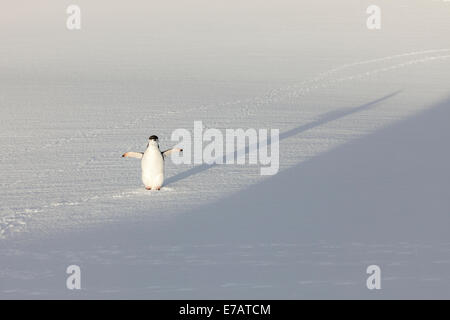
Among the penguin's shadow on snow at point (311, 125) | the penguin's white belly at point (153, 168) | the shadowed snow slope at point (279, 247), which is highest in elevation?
the penguin's shadow on snow at point (311, 125)

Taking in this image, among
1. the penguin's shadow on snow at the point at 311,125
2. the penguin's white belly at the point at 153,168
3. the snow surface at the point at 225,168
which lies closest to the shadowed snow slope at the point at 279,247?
the snow surface at the point at 225,168

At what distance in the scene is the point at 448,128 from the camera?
410 inches

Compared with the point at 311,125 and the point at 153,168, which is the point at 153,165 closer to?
the point at 153,168

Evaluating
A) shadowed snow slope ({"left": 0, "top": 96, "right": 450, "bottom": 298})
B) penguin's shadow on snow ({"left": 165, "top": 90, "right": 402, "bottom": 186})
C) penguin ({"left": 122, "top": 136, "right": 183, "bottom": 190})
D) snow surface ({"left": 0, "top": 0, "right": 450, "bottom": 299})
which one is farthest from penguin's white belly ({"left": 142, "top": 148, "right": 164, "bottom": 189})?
shadowed snow slope ({"left": 0, "top": 96, "right": 450, "bottom": 298})

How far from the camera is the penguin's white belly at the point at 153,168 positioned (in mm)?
7311

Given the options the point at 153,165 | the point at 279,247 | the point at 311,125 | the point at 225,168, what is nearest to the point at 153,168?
the point at 153,165

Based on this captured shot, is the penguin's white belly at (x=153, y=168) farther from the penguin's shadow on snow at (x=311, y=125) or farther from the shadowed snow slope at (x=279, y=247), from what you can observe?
the shadowed snow slope at (x=279, y=247)

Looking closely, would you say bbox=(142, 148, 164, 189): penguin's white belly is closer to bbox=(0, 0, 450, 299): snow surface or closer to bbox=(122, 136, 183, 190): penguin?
bbox=(122, 136, 183, 190): penguin

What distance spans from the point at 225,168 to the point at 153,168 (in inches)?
47.2
